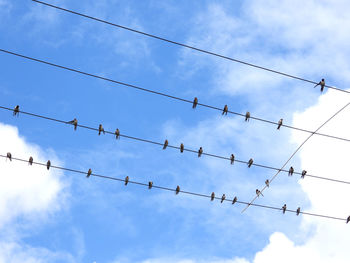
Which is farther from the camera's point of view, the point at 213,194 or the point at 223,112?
the point at 213,194

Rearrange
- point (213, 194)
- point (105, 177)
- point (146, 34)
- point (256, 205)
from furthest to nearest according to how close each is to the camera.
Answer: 1. point (213, 194)
2. point (256, 205)
3. point (105, 177)
4. point (146, 34)

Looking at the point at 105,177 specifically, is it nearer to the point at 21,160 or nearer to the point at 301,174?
the point at 21,160

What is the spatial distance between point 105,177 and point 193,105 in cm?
477

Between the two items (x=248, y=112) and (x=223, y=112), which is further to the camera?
(x=248, y=112)

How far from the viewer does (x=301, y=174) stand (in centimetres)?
2597

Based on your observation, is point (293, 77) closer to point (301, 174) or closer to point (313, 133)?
point (313, 133)

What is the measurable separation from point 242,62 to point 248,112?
20.0 feet

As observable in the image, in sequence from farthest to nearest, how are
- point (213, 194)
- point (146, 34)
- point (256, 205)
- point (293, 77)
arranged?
1. point (213, 194)
2. point (256, 205)
3. point (293, 77)
4. point (146, 34)

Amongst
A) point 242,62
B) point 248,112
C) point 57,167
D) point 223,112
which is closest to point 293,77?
point 242,62

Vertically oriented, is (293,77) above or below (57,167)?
above

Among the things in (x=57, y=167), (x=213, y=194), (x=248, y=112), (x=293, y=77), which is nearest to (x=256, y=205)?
(x=213, y=194)

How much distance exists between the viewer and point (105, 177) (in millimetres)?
22328

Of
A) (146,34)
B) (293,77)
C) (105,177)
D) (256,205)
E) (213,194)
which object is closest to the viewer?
(146,34)

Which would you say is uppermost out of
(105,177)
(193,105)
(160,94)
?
(193,105)
